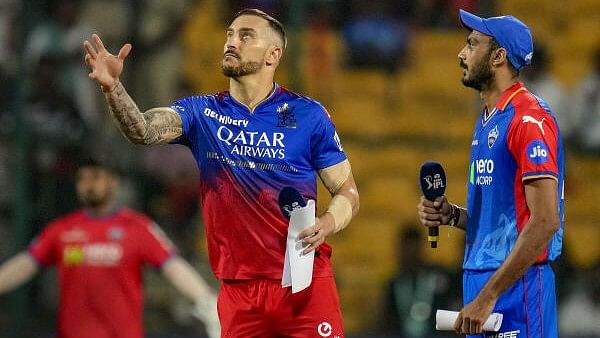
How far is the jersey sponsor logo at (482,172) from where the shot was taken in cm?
560

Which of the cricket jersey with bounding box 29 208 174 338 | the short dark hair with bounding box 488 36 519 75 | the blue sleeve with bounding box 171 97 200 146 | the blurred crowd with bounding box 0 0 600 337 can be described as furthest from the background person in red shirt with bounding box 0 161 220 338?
the short dark hair with bounding box 488 36 519 75

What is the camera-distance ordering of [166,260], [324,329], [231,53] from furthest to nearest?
[166,260]
[231,53]
[324,329]

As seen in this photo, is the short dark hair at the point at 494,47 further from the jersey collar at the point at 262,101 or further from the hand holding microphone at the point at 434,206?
the jersey collar at the point at 262,101

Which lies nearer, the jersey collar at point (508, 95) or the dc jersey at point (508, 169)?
the dc jersey at point (508, 169)

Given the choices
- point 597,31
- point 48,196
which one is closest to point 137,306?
point 48,196

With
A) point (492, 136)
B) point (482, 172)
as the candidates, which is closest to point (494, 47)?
point (492, 136)

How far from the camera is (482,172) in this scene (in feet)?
18.6

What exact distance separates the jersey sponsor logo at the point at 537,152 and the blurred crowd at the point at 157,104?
4675 millimetres

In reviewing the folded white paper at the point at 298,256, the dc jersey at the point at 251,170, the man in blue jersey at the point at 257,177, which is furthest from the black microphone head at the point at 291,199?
the dc jersey at the point at 251,170

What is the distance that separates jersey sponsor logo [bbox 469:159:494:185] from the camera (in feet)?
18.4

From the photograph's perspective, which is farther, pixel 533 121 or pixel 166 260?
pixel 166 260

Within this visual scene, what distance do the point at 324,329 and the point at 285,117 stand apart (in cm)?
110

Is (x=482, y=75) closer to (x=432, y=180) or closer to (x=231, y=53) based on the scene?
(x=432, y=180)

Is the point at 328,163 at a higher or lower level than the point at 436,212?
higher
